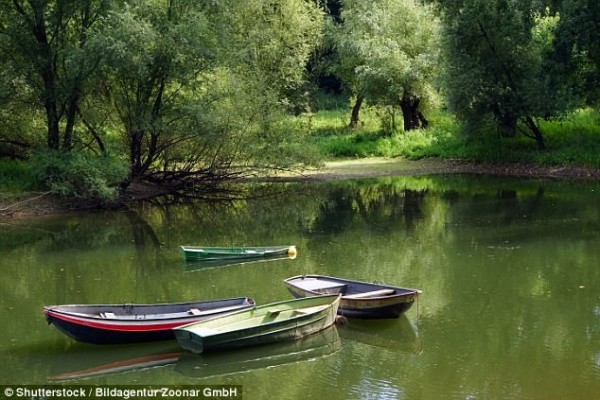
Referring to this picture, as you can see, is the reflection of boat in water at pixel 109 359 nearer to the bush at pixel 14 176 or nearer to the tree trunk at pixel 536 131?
the bush at pixel 14 176

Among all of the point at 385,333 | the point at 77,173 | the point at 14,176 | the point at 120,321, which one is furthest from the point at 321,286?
the point at 14,176

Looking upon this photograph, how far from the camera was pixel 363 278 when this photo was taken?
17.9 m

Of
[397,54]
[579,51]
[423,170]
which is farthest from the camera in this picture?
[397,54]

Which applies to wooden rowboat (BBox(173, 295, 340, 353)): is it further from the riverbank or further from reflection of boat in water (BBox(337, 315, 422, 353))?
the riverbank

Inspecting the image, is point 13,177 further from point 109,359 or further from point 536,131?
point 536,131

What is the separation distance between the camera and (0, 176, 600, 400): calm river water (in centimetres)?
1227

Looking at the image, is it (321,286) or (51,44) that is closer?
(321,286)

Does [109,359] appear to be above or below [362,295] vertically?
below

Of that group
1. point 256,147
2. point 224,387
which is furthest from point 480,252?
point 256,147

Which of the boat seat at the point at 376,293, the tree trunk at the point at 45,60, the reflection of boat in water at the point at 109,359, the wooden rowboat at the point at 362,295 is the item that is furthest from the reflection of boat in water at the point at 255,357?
the tree trunk at the point at 45,60

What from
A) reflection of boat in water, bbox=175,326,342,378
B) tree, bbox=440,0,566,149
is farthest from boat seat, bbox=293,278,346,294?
tree, bbox=440,0,566,149

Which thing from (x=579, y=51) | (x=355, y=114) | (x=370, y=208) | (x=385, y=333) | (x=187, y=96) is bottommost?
(x=385, y=333)

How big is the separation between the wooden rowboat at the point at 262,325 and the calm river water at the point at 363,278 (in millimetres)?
224

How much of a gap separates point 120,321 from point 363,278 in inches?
252
